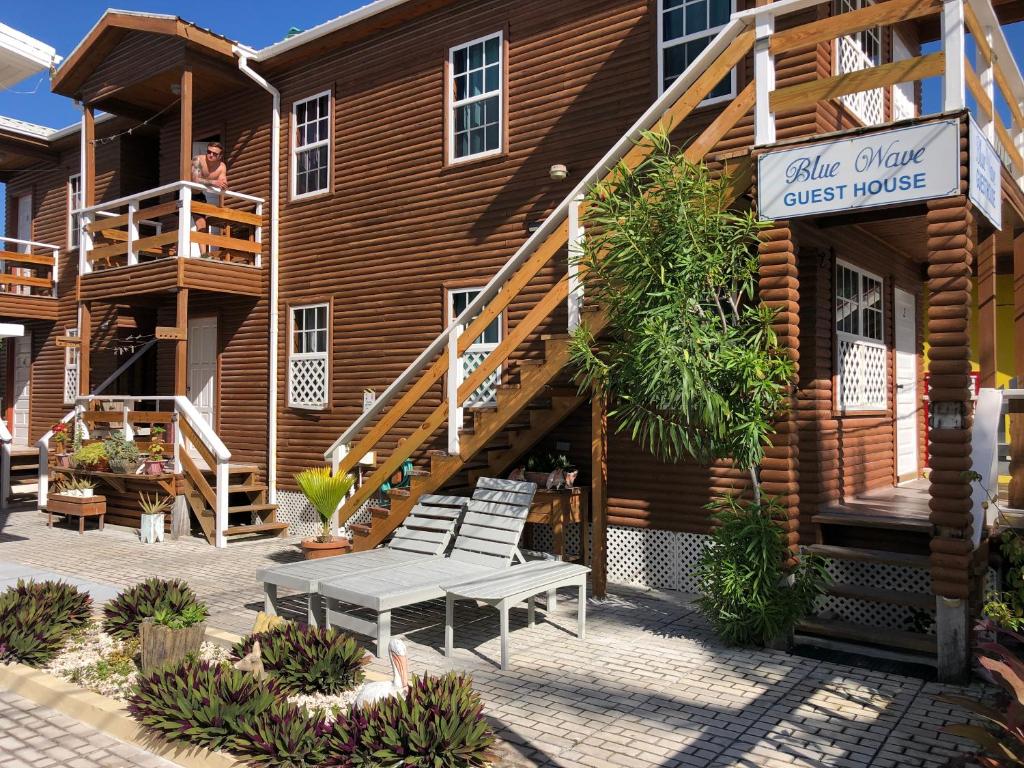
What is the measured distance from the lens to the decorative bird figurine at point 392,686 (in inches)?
180

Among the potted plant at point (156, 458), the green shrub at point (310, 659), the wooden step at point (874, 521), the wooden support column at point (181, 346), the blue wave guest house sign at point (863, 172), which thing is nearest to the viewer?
the green shrub at point (310, 659)

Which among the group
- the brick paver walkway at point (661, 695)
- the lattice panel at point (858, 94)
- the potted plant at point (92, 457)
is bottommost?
the brick paver walkway at point (661, 695)

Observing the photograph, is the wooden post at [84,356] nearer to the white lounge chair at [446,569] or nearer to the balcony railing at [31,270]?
the balcony railing at [31,270]

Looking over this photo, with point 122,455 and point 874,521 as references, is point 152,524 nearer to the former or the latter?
point 122,455

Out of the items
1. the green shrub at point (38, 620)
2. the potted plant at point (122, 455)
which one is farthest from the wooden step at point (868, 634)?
the potted plant at point (122, 455)

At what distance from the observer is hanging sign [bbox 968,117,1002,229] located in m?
6.08

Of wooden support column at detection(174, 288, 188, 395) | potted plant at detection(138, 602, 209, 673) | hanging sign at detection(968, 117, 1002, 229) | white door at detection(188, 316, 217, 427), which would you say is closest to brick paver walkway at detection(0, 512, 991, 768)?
potted plant at detection(138, 602, 209, 673)

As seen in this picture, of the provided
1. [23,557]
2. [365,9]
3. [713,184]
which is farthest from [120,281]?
[713,184]

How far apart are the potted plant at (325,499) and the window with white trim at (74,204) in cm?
1146

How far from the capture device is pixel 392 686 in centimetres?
467

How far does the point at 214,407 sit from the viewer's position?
46.5ft

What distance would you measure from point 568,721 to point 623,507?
431 centimetres

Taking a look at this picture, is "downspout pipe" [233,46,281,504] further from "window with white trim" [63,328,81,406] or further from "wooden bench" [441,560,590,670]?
"wooden bench" [441,560,590,670]

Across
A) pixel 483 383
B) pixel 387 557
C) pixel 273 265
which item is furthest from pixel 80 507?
pixel 387 557
